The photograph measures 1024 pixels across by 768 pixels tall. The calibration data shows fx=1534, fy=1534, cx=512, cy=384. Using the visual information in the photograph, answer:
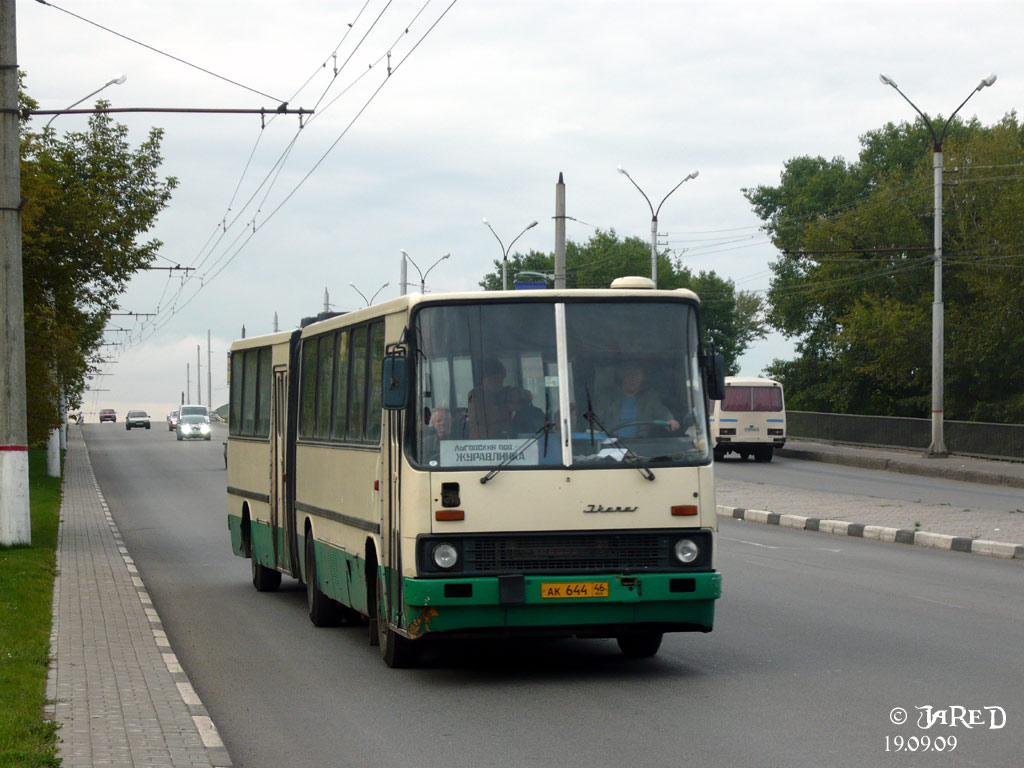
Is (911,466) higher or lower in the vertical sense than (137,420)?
lower

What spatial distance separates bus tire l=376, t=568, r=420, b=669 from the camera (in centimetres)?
1062

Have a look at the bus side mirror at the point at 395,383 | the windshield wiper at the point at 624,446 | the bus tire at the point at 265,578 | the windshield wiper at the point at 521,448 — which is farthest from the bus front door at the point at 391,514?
the bus tire at the point at 265,578

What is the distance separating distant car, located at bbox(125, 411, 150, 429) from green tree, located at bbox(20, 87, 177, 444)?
83.0 metres

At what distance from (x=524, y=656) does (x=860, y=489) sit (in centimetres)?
2248

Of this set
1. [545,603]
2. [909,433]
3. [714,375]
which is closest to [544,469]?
[545,603]

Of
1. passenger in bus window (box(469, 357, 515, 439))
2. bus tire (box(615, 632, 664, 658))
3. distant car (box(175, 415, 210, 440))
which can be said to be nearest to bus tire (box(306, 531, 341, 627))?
bus tire (box(615, 632, 664, 658))

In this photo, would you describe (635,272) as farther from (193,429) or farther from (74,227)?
(74,227)

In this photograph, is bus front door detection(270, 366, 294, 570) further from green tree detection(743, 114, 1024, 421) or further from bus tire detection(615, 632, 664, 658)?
green tree detection(743, 114, 1024, 421)

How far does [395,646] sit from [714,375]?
290 cm

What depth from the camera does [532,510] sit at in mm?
9734

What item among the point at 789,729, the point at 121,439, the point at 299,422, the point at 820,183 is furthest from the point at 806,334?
the point at 789,729

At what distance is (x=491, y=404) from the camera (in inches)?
392

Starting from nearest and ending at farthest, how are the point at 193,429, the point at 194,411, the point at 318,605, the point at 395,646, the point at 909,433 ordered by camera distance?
the point at 395,646 < the point at 318,605 < the point at 909,433 < the point at 193,429 < the point at 194,411

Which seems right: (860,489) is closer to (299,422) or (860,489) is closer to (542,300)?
(299,422)
